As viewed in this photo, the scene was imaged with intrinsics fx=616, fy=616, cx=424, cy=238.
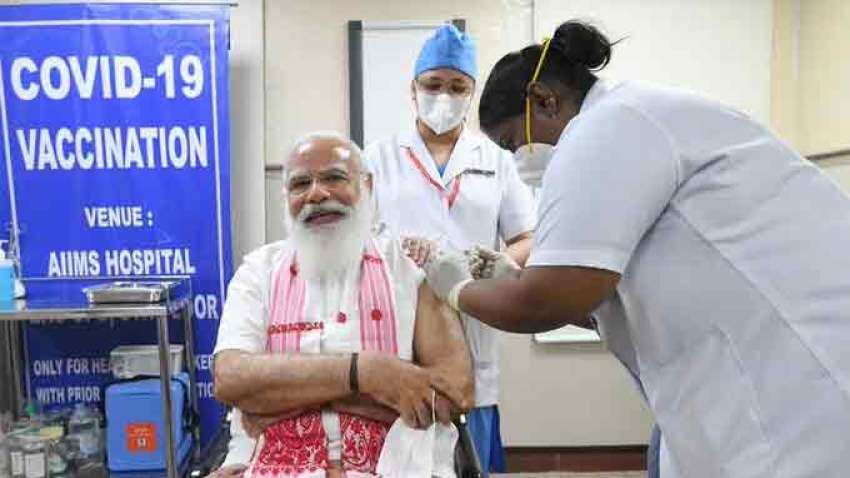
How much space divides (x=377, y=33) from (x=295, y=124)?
0.60 meters

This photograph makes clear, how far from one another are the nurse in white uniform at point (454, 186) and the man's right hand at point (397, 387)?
0.41 meters

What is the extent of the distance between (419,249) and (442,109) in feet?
1.66

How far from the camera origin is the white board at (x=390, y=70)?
9.89ft

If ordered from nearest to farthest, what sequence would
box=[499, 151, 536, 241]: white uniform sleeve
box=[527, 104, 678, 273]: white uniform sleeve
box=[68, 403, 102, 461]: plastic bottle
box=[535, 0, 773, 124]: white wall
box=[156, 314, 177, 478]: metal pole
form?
1. box=[527, 104, 678, 273]: white uniform sleeve
2. box=[499, 151, 536, 241]: white uniform sleeve
3. box=[156, 314, 177, 478]: metal pole
4. box=[68, 403, 102, 461]: plastic bottle
5. box=[535, 0, 773, 124]: white wall

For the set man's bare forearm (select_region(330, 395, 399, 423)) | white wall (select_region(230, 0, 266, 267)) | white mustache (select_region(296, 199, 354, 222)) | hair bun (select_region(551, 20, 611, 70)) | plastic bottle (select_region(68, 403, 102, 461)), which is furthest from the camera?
white wall (select_region(230, 0, 266, 267))

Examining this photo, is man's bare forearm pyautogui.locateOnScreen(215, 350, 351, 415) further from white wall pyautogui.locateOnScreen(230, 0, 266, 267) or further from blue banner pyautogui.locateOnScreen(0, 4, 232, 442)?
white wall pyautogui.locateOnScreen(230, 0, 266, 267)

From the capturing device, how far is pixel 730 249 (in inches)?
36.4

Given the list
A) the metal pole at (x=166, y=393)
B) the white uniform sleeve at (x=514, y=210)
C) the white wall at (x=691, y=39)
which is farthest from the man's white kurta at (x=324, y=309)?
the white wall at (x=691, y=39)

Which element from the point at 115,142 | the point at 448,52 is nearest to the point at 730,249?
the point at 448,52

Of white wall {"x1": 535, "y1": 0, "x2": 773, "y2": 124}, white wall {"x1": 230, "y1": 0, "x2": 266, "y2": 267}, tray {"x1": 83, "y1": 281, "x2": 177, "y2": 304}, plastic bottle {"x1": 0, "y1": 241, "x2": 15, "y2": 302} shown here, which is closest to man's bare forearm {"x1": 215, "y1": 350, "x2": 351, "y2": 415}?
tray {"x1": 83, "y1": 281, "x2": 177, "y2": 304}

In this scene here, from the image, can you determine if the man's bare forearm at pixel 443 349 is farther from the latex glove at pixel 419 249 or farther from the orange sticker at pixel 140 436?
the orange sticker at pixel 140 436

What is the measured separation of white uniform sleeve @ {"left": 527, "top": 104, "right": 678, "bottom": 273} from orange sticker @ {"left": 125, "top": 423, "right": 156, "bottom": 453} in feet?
7.39

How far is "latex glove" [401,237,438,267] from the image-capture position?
5.54ft

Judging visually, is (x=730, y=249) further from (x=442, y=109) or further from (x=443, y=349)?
(x=442, y=109)
